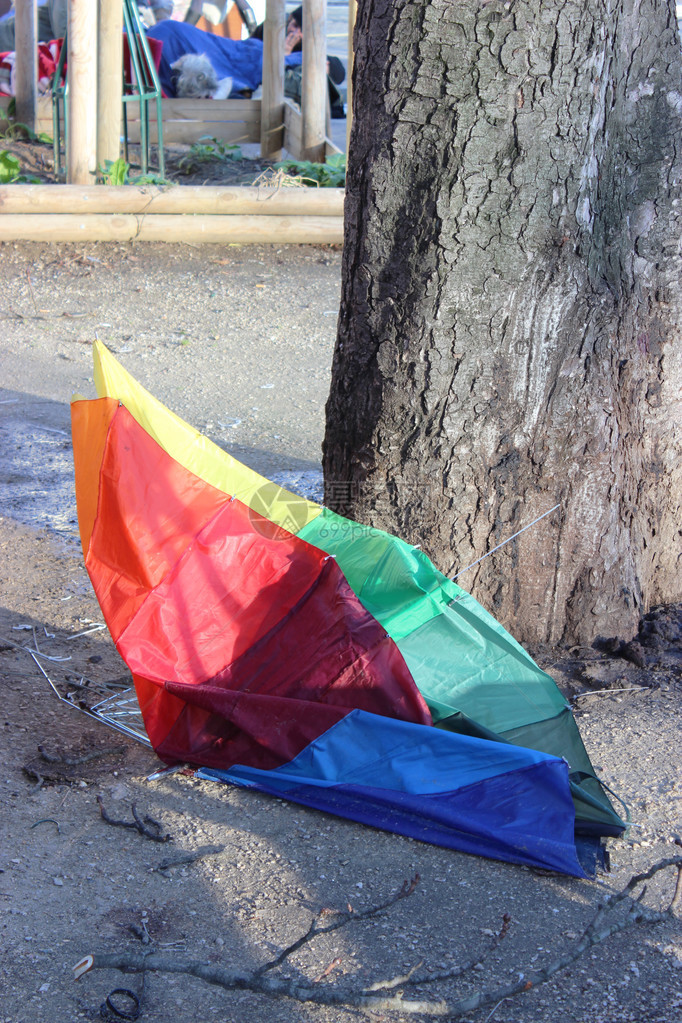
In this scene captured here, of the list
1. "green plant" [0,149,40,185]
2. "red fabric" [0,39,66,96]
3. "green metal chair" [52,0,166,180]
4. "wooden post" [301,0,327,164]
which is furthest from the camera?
"red fabric" [0,39,66,96]

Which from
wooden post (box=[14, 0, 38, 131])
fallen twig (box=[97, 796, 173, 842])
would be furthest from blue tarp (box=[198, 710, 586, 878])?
wooden post (box=[14, 0, 38, 131])

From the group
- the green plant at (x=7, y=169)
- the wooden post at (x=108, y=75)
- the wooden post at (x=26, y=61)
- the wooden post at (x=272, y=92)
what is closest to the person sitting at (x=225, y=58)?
the wooden post at (x=272, y=92)

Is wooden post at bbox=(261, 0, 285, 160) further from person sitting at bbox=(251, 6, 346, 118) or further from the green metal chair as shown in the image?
the green metal chair

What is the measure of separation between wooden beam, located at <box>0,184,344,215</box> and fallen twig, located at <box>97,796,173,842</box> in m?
6.60

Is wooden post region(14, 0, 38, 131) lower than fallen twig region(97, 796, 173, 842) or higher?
higher

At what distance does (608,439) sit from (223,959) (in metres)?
2.07

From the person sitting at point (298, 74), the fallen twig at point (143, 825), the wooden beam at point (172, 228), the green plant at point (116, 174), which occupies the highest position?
the person sitting at point (298, 74)

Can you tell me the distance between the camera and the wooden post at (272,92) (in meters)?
10.8

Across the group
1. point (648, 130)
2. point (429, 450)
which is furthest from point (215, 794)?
point (648, 130)

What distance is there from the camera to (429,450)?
324cm

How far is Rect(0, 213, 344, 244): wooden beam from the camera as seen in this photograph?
26.6 ft

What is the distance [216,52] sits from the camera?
1407 cm

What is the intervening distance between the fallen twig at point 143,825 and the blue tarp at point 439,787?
29 centimetres

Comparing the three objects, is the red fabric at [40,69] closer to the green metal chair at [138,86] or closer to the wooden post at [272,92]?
the green metal chair at [138,86]
